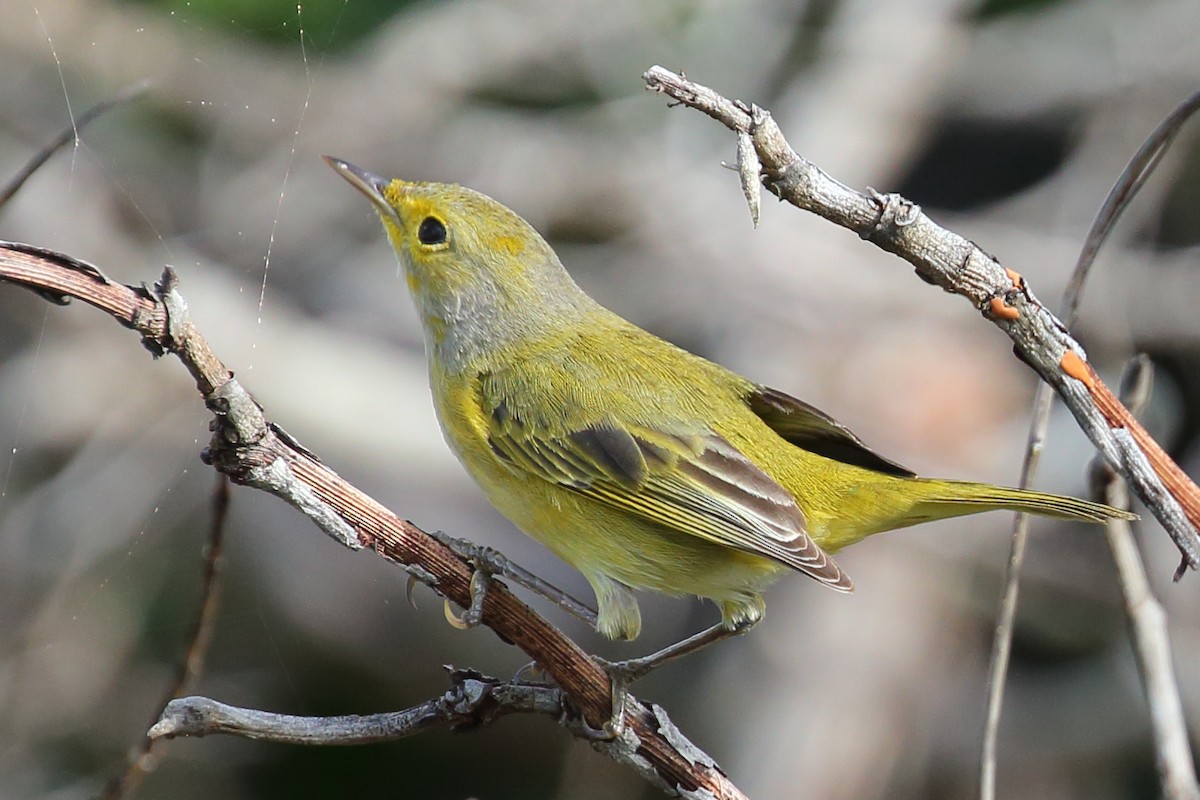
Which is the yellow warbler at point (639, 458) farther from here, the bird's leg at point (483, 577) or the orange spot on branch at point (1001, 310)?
the orange spot on branch at point (1001, 310)

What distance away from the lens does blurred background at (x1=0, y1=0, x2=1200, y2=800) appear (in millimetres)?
4895

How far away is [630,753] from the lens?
7.51 feet

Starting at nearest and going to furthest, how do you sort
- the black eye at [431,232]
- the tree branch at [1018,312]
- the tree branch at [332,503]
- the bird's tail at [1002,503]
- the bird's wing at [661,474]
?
the tree branch at [332,503] < the tree branch at [1018,312] < the bird's tail at [1002,503] < the bird's wing at [661,474] < the black eye at [431,232]

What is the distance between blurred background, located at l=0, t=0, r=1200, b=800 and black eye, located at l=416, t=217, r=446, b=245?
1.03 metres

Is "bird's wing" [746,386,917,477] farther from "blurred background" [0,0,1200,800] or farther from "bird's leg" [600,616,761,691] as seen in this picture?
"blurred background" [0,0,1200,800]

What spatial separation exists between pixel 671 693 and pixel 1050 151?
3.40m

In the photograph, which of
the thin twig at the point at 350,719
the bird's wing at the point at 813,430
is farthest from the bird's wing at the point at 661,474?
the thin twig at the point at 350,719

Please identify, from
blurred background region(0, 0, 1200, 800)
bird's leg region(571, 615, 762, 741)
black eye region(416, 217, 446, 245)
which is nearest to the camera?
bird's leg region(571, 615, 762, 741)

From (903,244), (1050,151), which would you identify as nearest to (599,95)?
(1050,151)

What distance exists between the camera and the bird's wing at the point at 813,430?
3.15 m

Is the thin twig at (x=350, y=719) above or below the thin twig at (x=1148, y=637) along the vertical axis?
below

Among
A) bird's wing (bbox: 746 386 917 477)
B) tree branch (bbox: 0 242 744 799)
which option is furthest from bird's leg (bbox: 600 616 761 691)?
bird's wing (bbox: 746 386 917 477)

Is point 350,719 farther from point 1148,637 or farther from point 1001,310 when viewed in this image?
point 1148,637

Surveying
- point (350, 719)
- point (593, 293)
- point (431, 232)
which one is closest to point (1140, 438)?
point (350, 719)
